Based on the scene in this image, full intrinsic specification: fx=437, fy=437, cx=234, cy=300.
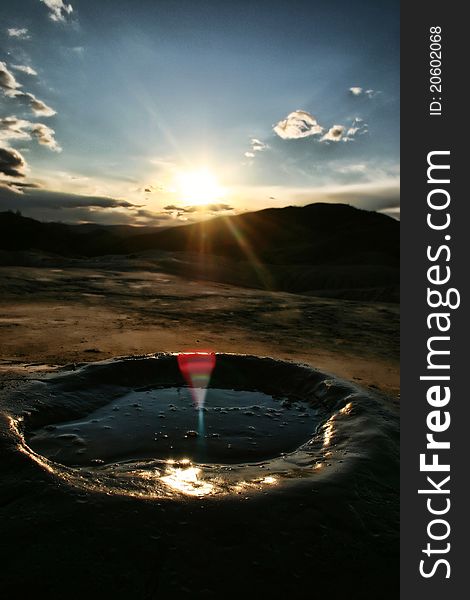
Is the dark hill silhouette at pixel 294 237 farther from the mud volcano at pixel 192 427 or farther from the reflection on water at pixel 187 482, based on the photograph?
the reflection on water at pixel 187 482

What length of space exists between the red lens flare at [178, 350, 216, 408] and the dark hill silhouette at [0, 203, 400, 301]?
1490 cm

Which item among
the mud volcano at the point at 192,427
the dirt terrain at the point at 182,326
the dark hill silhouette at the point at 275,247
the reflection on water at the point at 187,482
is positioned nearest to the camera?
the reflection on water at the point at 187,482

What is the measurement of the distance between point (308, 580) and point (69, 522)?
803mm

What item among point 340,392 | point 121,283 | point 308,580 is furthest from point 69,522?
point 121,283

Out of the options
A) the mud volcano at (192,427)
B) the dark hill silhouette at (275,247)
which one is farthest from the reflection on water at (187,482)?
the dark hill silhouette at (275,247)

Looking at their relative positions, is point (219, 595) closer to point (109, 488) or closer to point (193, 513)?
point (193, 513)

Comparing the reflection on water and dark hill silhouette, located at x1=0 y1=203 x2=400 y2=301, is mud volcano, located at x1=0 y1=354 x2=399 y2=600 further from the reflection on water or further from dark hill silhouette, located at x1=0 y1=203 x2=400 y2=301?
dark hill silhouette, located at x1=0 y1=203 x2=400 y2=301

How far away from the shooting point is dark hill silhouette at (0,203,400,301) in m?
23.3

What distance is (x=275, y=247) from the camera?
43750 millimetres

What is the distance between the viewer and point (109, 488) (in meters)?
1.67

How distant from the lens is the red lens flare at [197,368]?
3.65m

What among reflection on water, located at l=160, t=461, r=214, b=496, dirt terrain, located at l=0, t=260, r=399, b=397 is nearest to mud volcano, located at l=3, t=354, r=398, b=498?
reflection on water, located at l=160, t=461, r=214, b=496

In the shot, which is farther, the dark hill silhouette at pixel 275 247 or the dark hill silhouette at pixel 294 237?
the dark hill silhouette at pixel 294 237

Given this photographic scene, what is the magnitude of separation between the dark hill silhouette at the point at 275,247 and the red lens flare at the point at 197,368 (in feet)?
48.9
